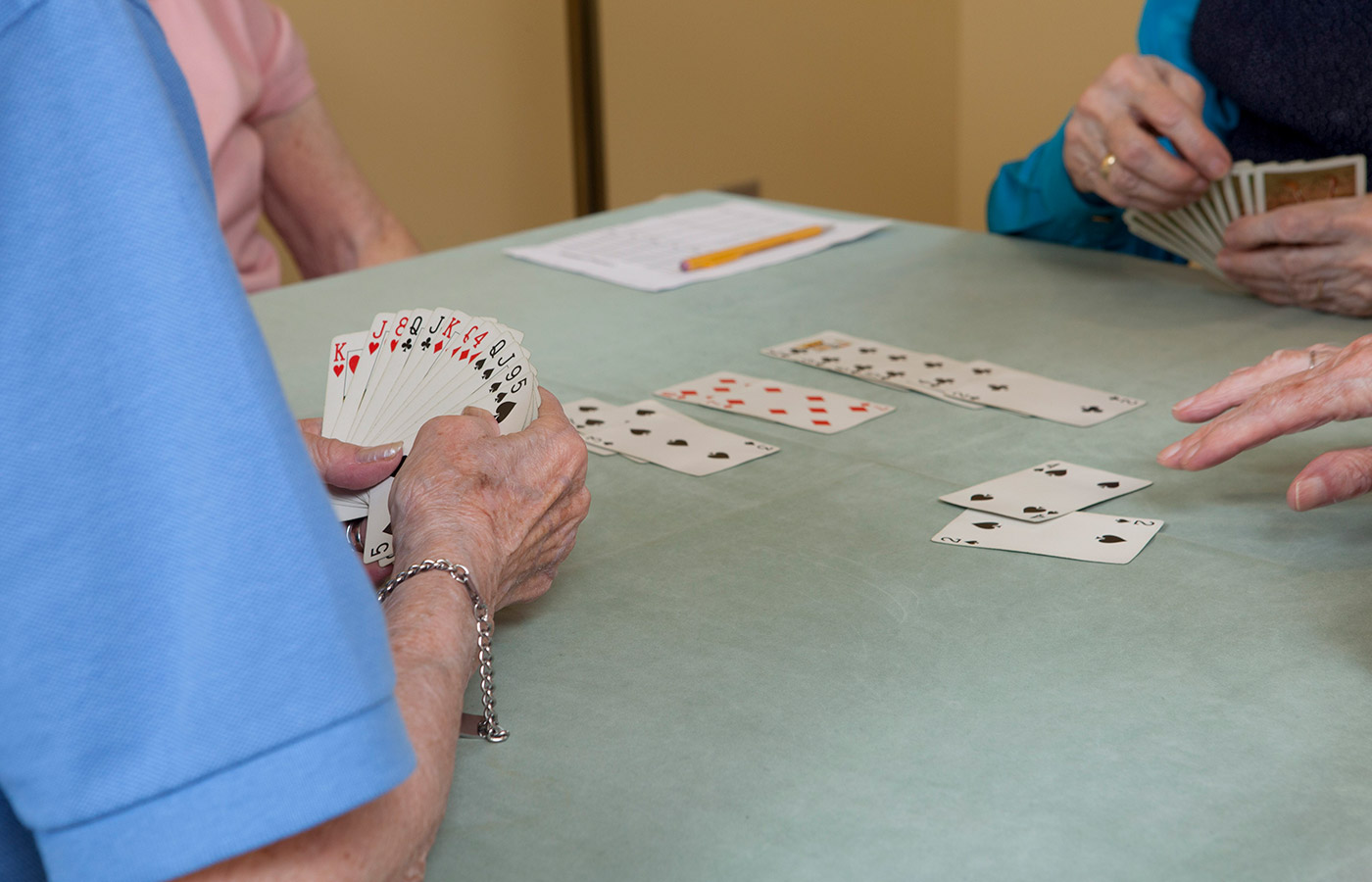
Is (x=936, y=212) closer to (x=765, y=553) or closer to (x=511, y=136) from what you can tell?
(x=511, y=136)

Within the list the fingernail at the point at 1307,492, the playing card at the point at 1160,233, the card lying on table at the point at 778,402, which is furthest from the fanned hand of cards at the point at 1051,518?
the playing card at the point at 1160,233

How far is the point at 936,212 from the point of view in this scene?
5.99 meters

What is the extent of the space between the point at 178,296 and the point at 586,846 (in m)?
0.39

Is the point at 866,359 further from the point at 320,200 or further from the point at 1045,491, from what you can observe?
the point at 320,200

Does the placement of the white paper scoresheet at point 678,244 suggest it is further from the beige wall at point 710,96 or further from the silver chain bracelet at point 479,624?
the beige wall at point 710,96

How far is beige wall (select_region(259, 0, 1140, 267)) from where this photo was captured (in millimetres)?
4328

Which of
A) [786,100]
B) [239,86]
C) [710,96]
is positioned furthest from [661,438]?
[786,100]

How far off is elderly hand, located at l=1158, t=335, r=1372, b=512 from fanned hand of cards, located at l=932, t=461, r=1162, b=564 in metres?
0.08

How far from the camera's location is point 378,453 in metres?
1.07

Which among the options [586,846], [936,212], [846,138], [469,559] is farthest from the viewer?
[936,212]

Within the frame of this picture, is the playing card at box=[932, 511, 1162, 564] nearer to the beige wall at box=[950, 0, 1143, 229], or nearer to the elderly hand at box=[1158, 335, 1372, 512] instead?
the elderly hand at box=[1158, 335, 1372, 512]

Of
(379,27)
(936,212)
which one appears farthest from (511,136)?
(936,212)

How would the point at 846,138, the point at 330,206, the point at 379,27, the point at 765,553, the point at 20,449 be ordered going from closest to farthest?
1. the point at 20,449
2. the point at 765,553
3. the point at 330,206
4. the point at 379,27
5. the point at 846,138

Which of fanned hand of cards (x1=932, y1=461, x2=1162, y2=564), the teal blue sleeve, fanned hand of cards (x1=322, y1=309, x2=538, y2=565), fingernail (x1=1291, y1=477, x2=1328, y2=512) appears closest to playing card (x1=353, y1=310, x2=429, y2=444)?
fanned hand of cards (x1=322, y1=309, x2=538, y2=565)
